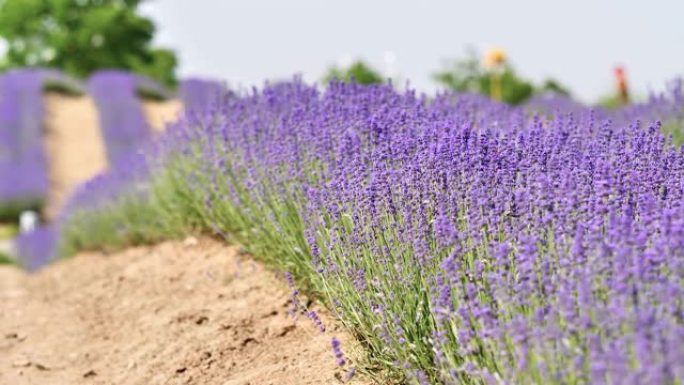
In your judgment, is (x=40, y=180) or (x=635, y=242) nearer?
(x=635, y=242)

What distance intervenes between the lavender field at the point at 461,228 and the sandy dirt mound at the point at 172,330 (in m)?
0.18

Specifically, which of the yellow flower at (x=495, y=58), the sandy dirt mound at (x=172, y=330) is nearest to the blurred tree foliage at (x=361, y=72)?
the yellow flower at (x=495, y=58)

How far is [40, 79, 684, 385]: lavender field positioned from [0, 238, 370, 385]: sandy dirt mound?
0.59 ft

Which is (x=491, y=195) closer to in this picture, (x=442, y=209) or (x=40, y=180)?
(x=442, y=209)

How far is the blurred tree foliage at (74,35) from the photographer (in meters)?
22.3

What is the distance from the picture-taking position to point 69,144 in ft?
48.6

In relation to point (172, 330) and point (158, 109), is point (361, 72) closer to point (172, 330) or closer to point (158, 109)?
point (158, 109)

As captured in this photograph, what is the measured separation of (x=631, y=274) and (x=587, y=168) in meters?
1.15

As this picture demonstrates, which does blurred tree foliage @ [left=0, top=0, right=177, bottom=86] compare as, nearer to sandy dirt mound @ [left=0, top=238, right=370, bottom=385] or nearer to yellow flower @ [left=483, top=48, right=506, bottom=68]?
yellow flower @ [left=483, top=48, right=506, bottom=68]

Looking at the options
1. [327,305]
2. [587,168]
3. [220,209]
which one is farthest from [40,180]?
[587,168]

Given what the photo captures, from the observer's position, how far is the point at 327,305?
407 centimetres

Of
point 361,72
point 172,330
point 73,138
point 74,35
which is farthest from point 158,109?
point 172,330

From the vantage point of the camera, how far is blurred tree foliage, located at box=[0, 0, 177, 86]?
22312 mm

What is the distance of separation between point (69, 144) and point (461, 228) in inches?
481
